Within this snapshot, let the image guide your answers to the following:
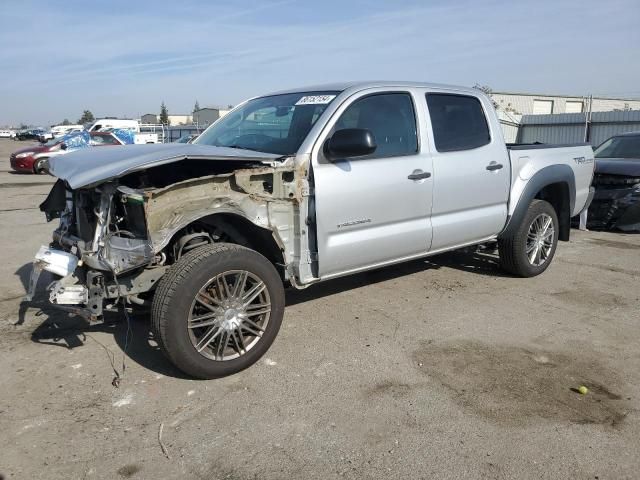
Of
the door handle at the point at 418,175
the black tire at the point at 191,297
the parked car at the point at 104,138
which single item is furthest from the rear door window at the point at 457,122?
the parked car at the point at 104,138

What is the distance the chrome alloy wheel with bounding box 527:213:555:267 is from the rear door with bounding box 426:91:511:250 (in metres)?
0.59

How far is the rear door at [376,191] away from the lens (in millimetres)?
4062

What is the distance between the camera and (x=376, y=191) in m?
4.29

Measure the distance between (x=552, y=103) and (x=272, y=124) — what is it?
1630 inches

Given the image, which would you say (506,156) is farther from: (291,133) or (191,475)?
(191,475)

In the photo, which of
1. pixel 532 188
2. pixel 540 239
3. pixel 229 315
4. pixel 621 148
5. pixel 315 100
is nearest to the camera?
pixel 229 315

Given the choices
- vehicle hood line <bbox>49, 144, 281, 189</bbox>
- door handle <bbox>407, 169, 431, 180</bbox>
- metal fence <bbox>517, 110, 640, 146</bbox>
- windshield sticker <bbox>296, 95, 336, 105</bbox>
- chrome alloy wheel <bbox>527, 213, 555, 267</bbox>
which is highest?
windshield sticker <bbox>296, 95, 336, 105</bbox>

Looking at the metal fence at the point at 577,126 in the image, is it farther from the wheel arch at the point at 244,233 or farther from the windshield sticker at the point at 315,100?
the wheel arch at the point at 244,233

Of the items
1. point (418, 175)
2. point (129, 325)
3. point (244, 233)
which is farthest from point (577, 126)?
point (129, 325)

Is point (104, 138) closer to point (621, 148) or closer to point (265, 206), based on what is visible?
point (621, 148)

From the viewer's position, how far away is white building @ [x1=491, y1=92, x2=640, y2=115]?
36731mm

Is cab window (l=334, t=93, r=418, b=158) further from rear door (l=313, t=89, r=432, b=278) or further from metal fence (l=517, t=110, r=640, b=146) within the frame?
metal fence (l=517, t=110, r=640, b=146)

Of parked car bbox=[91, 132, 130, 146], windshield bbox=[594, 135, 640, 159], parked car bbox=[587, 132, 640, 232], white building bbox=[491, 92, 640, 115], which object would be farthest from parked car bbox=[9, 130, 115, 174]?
white building bbox=[491, 92, 640, 115]

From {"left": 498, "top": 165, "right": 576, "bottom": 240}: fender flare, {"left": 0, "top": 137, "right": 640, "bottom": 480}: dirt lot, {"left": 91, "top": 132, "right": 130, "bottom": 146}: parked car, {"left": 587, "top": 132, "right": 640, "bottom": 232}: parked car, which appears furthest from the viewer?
{"left": 91, "top": 132, "right": 130, "bottom": 146}: parked car
